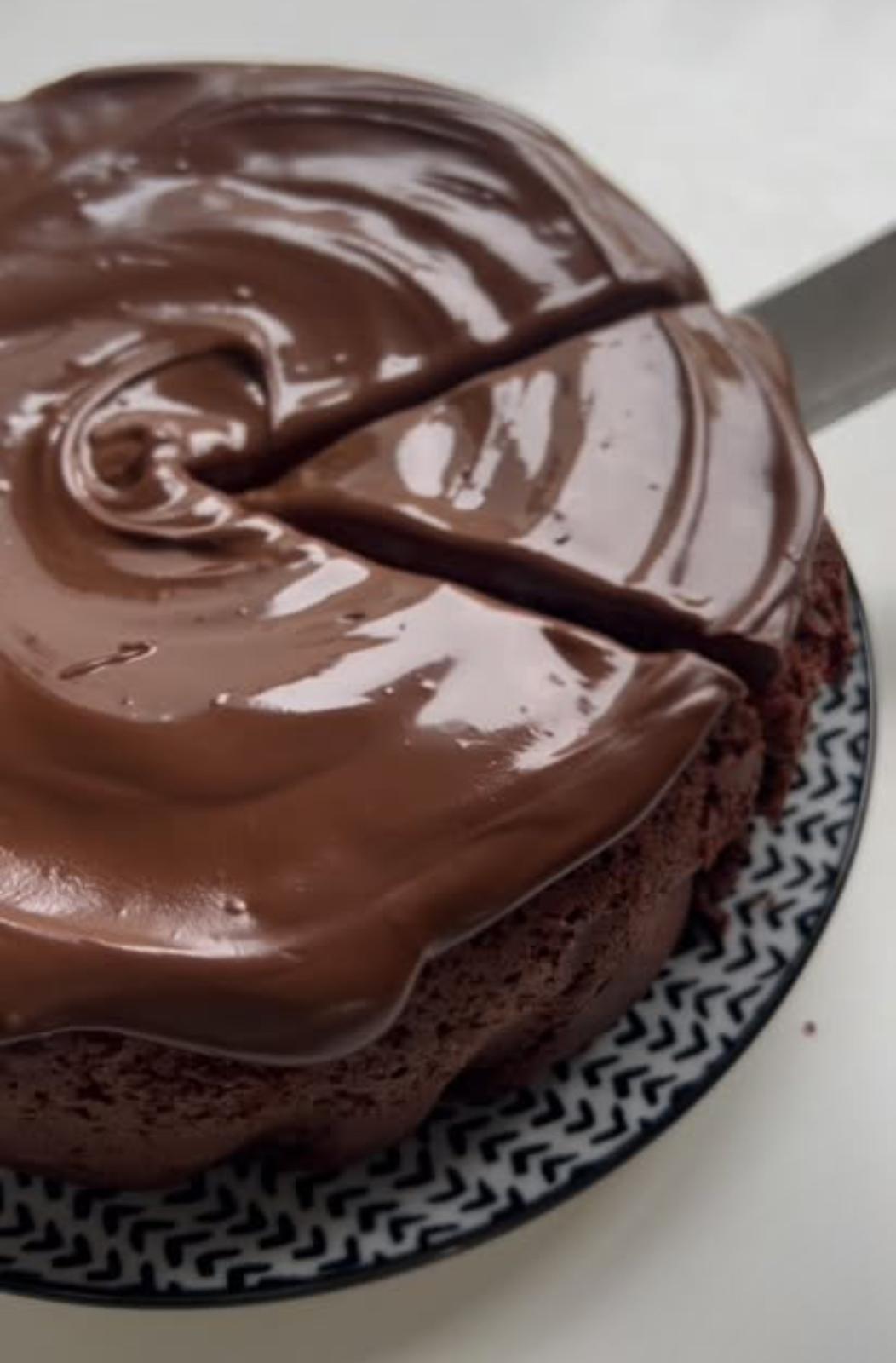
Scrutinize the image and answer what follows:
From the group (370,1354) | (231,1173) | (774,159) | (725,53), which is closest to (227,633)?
(231,1173)

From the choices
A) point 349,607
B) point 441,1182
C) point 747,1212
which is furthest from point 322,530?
point 747,1212

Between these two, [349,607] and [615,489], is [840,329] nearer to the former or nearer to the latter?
[615,489]

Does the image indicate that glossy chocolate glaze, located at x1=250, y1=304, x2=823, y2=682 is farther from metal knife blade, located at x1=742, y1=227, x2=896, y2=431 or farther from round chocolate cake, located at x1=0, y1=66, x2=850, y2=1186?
metal knife blade, located at x1=742, y1=227, x2=896, y2=431

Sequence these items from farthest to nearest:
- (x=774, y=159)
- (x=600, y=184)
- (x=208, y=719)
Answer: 1. (x=774, y=159)
2. (x=600, y=184)
3. (x=208, y=719)

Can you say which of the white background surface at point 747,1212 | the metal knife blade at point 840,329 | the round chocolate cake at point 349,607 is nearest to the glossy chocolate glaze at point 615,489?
the round chocolate cake at point 349,607

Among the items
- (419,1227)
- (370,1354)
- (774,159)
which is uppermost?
(774,159)

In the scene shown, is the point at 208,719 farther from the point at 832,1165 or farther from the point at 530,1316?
the point at 832,1165
